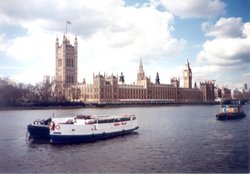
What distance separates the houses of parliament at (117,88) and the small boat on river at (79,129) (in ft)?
161

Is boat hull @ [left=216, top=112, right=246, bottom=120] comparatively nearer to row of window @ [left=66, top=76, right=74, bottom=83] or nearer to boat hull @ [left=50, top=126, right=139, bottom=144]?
boat hull @ [left=50, top=126, right=139, bottom=144]

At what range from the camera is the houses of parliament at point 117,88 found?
7612 centimetres

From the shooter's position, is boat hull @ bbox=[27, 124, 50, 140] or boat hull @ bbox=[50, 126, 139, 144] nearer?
boat hull @ bbox=[50, 126, 139, 144]

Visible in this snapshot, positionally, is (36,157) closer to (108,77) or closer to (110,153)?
(110,153)

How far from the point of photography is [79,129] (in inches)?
764

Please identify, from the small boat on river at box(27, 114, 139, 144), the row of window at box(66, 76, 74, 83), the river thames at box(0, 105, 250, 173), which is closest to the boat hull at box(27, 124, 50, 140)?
the small boat on river at box(27, 114, 139, 144)

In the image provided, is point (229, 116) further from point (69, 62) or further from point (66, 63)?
point (69, 62)

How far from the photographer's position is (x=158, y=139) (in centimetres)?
2000

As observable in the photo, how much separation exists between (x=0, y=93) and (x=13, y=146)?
116 feet

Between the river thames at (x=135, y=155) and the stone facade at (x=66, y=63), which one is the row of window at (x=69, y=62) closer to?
the stone facade at (x=66, y=63)

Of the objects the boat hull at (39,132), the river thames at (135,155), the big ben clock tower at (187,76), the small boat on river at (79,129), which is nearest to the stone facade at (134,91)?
the big ben clock tower at (187,76)

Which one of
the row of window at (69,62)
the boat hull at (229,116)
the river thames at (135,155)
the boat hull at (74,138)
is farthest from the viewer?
the row of window at (69,62)

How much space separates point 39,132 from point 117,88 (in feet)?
195

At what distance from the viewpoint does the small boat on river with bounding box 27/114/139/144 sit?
18766 mm
